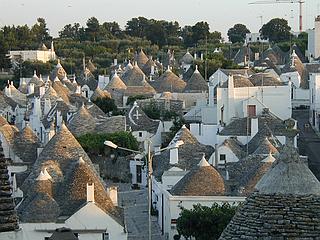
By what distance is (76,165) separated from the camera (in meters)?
25.1

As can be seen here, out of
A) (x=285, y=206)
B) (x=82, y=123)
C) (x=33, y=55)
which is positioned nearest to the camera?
(x=285, y=206)

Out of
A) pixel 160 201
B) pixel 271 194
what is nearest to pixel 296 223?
pixel 271 194

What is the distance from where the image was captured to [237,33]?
12306 centimetres

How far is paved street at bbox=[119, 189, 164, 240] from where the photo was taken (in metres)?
27.0

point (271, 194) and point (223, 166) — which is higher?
point (271, 194)

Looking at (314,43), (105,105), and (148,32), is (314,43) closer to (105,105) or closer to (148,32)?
(105,105)

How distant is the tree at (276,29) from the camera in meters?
105

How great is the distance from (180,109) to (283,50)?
37.1 metres

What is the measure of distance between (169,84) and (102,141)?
1897cm

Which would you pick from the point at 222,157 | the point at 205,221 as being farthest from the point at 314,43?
the point at 205,221

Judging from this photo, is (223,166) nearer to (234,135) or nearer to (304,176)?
Answer: (234,135)

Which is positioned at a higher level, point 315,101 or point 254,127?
point 315,101

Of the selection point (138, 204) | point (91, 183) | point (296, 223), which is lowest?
point (138, 204)

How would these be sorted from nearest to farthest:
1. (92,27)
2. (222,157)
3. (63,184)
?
(63,184) < (222,157) < (92,27)
